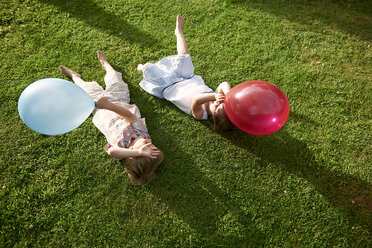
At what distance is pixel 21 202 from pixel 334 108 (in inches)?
222

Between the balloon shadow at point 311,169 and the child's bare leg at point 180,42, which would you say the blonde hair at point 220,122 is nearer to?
the balloon shadow at point 311,169

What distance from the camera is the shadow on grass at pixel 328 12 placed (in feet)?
17.2

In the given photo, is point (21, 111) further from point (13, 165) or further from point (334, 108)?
point (334, 108)

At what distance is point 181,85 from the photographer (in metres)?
4.25

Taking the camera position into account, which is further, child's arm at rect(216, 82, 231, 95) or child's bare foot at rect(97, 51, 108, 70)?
child's bare foot at rect(97, 51, 108, 70)

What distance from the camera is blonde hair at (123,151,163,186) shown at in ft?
11.0

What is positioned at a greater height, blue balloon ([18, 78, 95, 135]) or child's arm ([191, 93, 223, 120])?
blue balloon ([18, 78, 95, 135])

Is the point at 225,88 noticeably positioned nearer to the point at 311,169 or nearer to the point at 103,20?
the point at 311,169

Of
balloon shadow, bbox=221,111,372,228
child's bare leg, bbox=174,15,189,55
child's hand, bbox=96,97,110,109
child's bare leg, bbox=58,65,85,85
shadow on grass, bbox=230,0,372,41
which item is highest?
shadow on grass, bbox=230,0,372,41

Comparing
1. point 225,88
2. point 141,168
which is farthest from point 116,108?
point 225,88

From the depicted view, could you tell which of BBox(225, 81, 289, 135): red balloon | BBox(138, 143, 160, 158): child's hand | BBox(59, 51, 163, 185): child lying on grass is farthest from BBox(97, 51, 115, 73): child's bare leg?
BBox(225, 81, 289, 135): red balloon

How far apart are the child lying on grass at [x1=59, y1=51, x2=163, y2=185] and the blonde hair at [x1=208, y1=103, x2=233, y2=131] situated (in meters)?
1.01

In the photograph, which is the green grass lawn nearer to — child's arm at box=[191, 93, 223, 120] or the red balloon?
child's arm at box=[191, 93, 223, 120]

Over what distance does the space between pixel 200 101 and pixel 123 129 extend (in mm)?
1248
